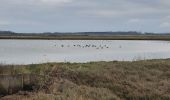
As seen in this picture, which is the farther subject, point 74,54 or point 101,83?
point 74,54

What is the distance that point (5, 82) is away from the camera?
15.2 metres

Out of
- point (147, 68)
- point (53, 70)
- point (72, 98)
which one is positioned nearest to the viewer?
point (72, 98)

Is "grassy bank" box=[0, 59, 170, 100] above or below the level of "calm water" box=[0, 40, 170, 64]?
above

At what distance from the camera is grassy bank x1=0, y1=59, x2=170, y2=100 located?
14484mm

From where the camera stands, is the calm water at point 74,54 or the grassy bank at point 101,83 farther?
the calm water at point 74,54

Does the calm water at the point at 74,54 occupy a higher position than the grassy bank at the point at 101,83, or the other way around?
the grassy bank at the point at 101,83

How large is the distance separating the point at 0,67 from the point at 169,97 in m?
7.57

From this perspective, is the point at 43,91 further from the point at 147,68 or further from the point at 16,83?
the point at 147,68

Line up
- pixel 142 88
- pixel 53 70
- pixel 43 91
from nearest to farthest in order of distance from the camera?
pixel 43 91
pixel 142 88
pixel 53 70

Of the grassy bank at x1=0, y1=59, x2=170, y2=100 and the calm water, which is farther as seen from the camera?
the calm water

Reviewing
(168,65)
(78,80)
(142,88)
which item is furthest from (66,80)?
(168,65)

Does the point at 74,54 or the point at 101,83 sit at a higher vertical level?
the point at 101,83

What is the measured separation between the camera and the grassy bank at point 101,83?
47.5 feet

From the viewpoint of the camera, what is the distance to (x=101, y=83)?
16922 millimetres
